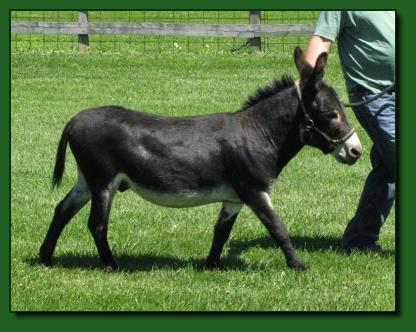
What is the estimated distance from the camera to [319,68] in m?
7.14

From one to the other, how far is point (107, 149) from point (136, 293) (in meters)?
1.12

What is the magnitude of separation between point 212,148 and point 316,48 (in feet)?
3.85

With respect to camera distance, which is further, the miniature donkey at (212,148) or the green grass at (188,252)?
the miniature donkey at (212,148)

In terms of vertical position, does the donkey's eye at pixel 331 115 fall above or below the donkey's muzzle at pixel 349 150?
above

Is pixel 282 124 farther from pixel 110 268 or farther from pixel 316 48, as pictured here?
pixel 110 268

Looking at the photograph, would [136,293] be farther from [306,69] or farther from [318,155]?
[318,155]

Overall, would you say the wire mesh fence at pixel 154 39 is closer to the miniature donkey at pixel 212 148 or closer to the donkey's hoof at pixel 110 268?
the miniature donkey at pixel 212 148

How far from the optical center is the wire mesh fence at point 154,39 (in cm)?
2031

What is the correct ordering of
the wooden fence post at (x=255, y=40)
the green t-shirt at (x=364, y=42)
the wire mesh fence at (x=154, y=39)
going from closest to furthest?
the green t-shirt at (x=364, y=42), the wooden fence post at (x=255, y=40), the wire mesh fence at (x=154, y=39)

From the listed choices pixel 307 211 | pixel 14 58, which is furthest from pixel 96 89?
pixel 307 211

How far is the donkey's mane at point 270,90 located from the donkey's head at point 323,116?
17 centimetres

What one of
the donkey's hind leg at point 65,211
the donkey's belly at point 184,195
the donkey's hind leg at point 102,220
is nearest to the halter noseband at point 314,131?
the donkey's belly at point 184,195

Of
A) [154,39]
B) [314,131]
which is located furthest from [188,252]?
[154,39]

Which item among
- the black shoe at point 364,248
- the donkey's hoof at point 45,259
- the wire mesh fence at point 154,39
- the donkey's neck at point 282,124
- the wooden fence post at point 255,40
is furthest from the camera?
the wire mesh fence at point 154,39
